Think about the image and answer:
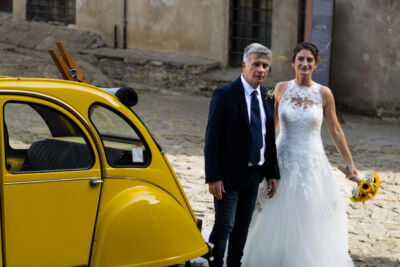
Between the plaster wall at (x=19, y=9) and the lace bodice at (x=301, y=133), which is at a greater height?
the plaster wall at (x=19, y=9)

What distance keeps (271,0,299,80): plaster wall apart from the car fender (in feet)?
31.4

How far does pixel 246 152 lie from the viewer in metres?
4.61

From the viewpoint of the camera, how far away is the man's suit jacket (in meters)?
4.58

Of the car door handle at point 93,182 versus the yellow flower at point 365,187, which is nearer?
the car door handle at point 93,182

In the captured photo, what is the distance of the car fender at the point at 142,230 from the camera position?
4020 millimetres

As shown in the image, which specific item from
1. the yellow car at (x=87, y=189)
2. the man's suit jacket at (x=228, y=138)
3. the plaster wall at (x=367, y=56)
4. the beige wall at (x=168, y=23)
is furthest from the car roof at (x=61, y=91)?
the beige wall at (x=168, y=23)

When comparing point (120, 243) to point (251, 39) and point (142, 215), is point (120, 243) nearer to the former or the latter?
point (142, 215)

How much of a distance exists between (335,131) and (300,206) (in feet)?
2.14

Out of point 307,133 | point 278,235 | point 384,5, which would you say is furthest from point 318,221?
point 384,5

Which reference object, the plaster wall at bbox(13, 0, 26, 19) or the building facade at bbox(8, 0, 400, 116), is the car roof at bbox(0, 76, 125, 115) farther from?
the plaster wall at bbox(13, 0, 26, 19)

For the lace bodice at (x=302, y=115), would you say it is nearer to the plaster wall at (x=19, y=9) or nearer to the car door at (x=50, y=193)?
the car door at (x=50, y=193)

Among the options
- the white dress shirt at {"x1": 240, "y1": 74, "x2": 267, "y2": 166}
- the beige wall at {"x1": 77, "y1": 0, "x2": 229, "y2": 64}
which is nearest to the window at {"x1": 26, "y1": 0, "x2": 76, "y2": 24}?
the beige wall at {"x1": 77, "y1": 0, "x2": 229, "y2": 64}

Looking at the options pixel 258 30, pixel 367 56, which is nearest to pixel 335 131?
pixel 367 56

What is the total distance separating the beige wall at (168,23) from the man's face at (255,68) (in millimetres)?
10351
